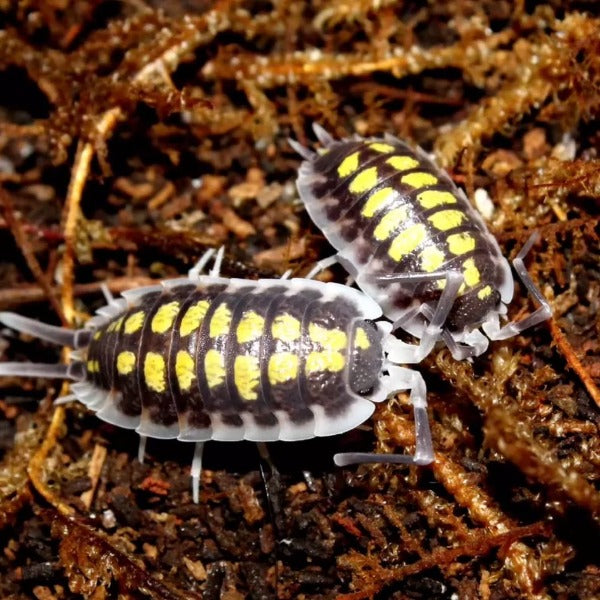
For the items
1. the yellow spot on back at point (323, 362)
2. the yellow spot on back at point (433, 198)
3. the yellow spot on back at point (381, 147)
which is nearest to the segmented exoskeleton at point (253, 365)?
the yellow spot on back at point (323, 362)

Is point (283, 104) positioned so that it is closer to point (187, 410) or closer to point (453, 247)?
point (453, 247)

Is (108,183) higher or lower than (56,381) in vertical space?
higher

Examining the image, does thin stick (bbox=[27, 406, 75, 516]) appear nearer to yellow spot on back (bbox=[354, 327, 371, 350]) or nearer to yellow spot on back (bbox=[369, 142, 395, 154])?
yellow spot on back (bbox=[354, 327, 371, 350])

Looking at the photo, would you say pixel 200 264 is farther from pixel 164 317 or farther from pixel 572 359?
pixel 572 359

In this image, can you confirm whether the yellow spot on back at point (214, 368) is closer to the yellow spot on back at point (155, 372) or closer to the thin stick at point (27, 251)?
the yellow spot on back at point (155, 372)

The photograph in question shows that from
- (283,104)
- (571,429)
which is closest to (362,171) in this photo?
(283,104)

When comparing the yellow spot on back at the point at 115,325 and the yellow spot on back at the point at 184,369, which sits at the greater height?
the yellow spot on back at the point at 115,325
